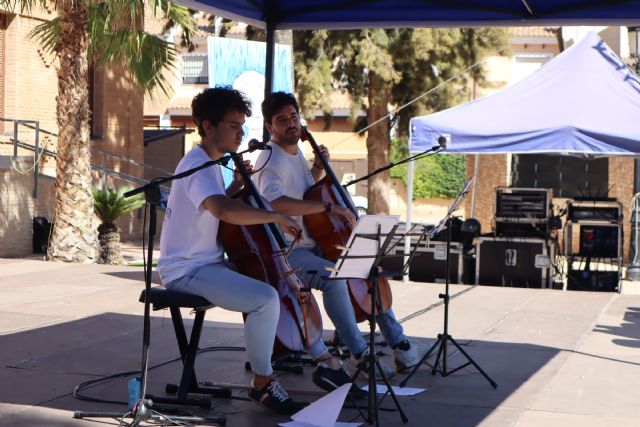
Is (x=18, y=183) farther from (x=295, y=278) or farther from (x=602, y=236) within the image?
(x=295, y=278)

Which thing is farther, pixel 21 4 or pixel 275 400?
pixel 21 4

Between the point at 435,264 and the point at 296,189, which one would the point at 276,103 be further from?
the point at 435,264

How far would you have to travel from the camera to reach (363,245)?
17.0ft

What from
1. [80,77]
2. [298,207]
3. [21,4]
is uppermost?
[21,4]

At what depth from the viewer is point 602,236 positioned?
13477 millimetres

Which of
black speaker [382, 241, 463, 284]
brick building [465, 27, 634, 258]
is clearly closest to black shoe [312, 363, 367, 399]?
black speaker [382, 241, 463, 284]

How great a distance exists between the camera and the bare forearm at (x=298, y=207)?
19.9ft

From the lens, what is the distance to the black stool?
18.0 feet

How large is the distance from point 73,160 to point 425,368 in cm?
930

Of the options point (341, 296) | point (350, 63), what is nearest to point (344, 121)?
point (350, 63)

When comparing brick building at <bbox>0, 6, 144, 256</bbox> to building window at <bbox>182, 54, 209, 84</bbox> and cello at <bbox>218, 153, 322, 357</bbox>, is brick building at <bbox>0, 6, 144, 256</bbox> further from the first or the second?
building window at <bbox>182, 54, 209, 84</bbox>

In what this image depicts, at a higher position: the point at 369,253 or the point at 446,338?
the point at 369,253

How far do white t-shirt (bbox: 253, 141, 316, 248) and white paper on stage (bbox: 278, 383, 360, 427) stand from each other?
1.31 m

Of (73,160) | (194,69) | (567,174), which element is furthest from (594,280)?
(194,69)
